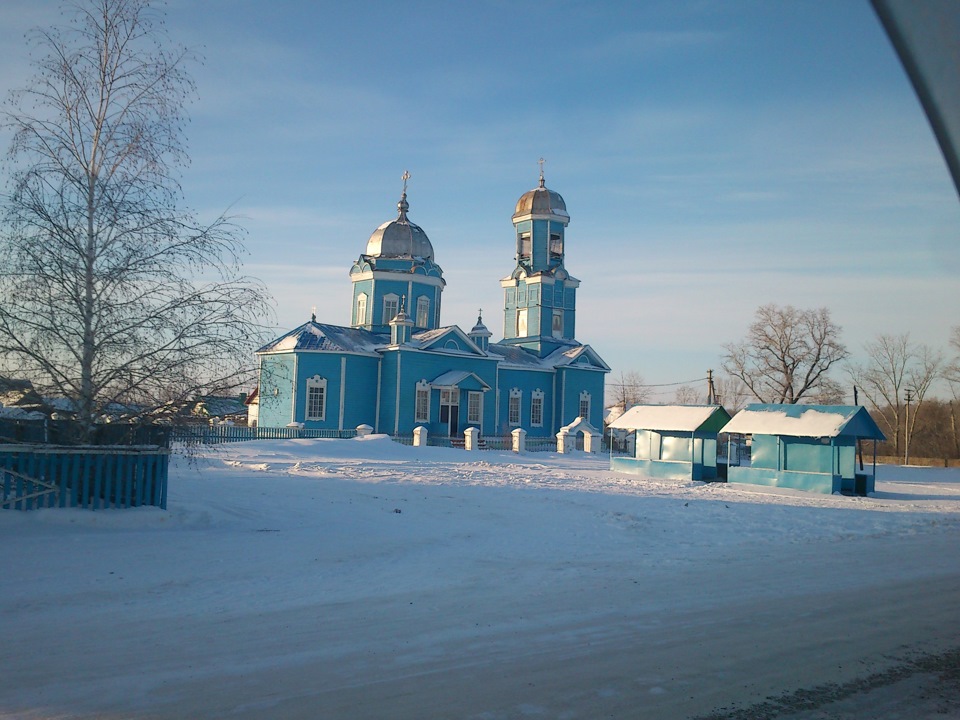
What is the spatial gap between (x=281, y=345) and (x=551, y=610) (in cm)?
3185

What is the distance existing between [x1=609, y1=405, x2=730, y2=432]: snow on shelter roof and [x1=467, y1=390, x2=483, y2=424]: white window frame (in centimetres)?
1344

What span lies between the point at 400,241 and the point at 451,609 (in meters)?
36.3

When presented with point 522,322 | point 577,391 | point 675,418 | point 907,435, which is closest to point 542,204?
point 522,322

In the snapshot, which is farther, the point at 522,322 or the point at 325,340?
the point at 522,322

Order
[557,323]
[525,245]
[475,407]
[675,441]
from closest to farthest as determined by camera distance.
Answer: [675,441]
[475,407]
[557,323]
[525,245]

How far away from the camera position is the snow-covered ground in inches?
221

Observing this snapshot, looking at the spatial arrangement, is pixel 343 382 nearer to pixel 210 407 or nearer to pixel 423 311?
pixel 423 311

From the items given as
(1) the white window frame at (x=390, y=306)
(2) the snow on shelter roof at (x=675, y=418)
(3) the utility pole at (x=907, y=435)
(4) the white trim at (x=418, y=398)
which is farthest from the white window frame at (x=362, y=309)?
(3) the utility pole at (x=907, y=435)

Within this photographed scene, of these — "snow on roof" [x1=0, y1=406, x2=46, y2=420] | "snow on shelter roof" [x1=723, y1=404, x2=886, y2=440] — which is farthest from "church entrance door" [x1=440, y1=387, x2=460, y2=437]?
"snow on roof" [x1=0, y1=406, x2=46, y2=420]

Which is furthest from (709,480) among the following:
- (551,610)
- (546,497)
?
(551,610)

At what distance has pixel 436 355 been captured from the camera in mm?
→ 39812

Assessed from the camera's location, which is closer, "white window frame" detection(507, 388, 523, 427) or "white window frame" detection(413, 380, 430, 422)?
"white window frame" detection(413, 380, 430, 422)

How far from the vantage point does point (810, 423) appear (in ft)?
77.7

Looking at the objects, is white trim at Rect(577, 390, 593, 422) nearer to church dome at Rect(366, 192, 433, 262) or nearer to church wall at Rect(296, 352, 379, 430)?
church dome at Rect(366, 192, 433, 262)
